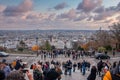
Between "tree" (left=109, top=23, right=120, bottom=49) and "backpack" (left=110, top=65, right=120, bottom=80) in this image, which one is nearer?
"backpack" (left=110, top=65, right=120, bottom=80)

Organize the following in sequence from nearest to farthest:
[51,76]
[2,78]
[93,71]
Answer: [2,78] → [51,76] → [93,71]

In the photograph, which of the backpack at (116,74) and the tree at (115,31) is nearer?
the backpack at (116,74)

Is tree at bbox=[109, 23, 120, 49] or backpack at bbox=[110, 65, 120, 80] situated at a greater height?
backpack at bbox=[110, 65, 120, 80]

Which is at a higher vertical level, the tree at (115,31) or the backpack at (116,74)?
the backpack at (116,74)

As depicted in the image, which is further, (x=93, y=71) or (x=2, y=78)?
(x=93, y=71)

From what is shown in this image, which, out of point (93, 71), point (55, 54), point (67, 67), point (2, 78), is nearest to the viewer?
point (2, 78)

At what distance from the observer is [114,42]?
2904 inches

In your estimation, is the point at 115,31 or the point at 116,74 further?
the point at 115,31

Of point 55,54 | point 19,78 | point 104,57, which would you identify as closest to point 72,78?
point 19,78

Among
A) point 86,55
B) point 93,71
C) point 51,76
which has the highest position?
point 51,76

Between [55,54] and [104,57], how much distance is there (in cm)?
782

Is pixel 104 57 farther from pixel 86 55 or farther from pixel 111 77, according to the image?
pixel 111 77

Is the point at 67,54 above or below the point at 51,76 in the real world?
below

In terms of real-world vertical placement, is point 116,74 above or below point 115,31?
above
